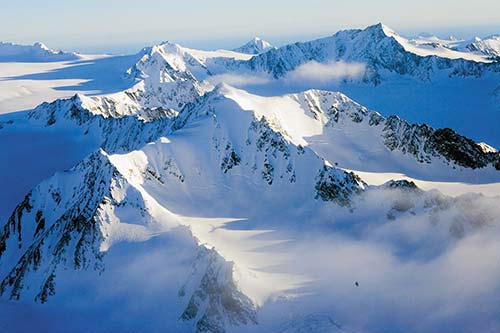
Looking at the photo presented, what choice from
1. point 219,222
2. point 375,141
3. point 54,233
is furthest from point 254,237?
point 375,141

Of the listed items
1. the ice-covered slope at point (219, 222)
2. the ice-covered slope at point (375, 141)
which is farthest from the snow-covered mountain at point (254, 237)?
the ice-covered slope at point (375, 141)

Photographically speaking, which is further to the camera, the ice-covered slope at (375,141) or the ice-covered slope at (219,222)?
the ice-covered slope at (375,141)

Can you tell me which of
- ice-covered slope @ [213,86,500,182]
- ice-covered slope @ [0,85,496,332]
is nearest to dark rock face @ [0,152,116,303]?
ice-covered slope @ [0,85,496,332]

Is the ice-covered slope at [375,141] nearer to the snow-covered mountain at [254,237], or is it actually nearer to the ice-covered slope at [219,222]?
the snow-covered mountain at [254,237]

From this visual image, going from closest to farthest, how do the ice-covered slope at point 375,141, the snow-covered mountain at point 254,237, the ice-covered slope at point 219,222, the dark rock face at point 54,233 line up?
the snow-covered mountain at point 254,237 < the ice-covered slope at point 219,222 < the dark rock face at point 54,233 < the ice-covered slope at point 375,141

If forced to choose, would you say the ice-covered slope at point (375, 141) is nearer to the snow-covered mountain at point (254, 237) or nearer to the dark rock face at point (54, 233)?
the snow-covered mountain at point (254, 237)

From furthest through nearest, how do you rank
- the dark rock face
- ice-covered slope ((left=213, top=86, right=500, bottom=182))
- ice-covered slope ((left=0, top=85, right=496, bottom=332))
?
ice-covered slope ((left=213, top=86, right=500, bottom=182)) → the dark rock face → ice-covered slope ((left=0, top=85, right=496, bottom=332))

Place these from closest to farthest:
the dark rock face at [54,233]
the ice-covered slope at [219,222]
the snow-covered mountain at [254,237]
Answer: the snow-covered mountain at [254,237]
the ice-covered slope at [219,222]
the dark rock face at [54,233]

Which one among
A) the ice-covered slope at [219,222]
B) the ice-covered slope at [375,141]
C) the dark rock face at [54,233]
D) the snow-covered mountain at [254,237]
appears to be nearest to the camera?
the snow-covered mountain at [254,237]

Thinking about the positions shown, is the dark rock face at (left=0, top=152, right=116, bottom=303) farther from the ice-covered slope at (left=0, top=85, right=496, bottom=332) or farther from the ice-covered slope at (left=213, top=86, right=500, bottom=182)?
the ice-covered slope at (left=213, top=86, right=500, bottom=182)
